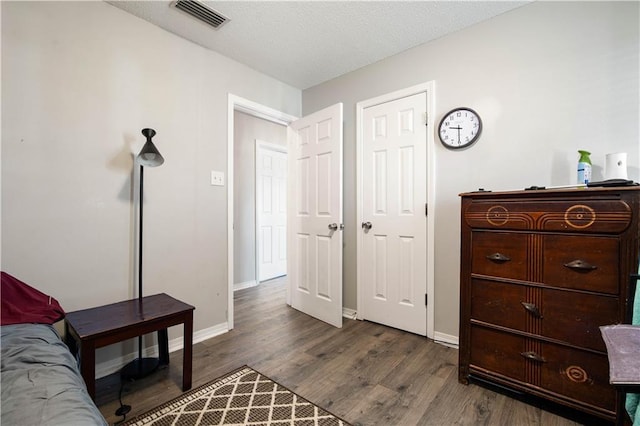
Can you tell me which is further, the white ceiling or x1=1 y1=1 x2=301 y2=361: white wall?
the white ceiling

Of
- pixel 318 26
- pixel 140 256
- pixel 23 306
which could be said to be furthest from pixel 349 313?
pixel 318 26

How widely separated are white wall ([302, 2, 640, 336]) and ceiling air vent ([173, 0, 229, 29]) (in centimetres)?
144

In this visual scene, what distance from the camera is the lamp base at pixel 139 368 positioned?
183 cm

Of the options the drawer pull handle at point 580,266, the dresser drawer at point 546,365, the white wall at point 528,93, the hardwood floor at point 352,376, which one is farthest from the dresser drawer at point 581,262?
the hardwood floor at point 352,376

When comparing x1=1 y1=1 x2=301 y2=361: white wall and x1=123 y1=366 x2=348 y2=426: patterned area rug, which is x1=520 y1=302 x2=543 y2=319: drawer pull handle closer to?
x1=123 y1=366 x2=348 y2=426: patterned area rug

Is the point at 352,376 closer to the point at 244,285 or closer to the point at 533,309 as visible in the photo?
the point at 533,309

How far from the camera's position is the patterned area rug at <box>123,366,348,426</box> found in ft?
4.81

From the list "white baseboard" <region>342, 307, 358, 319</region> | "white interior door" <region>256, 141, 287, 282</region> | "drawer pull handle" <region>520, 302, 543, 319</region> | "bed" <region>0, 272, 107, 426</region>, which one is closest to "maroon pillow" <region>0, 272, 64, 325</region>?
"bed" <region>0, 272, 107, 426</region>

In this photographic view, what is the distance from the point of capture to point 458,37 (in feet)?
7.42

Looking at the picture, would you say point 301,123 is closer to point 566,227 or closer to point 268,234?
point 268,234

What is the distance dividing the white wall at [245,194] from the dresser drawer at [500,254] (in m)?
3.08

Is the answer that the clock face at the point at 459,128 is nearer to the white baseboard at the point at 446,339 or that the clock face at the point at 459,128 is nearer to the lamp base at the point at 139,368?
the white baseboard at the point at 446,339

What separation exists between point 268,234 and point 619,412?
3948 millimetres

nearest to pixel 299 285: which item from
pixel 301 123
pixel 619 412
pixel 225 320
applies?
pixel 225 320
